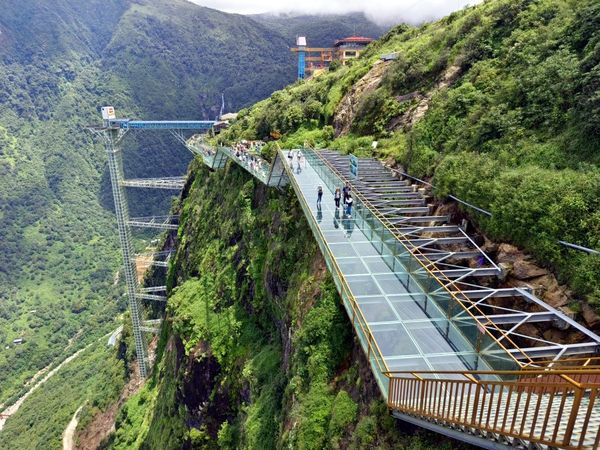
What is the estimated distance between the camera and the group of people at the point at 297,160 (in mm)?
22938

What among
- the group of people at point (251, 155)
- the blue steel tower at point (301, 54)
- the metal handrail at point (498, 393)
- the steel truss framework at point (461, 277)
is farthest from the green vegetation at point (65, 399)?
the blue steel tower at point (301, 54)

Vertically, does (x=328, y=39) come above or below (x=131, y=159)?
above

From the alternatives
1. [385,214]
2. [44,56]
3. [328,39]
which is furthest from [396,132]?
[44,56]

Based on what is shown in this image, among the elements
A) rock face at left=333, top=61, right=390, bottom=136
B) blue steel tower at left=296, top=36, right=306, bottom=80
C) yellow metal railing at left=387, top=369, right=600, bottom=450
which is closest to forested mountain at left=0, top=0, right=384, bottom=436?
rock face at left=333, top=61, right=390, bottom=136

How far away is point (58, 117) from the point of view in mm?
155375

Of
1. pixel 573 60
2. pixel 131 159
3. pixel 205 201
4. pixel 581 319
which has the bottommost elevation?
pixel 131 159

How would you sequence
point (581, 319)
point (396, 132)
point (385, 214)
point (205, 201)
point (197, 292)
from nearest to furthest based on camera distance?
point (581, 319), point (385, 214), point (396, 132), point (197, 292), point (205, 201)

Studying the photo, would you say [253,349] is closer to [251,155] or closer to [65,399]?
[251,155]

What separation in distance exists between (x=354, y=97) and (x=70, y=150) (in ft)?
466

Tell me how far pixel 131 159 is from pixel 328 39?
104 m

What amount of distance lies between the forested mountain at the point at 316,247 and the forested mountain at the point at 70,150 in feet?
123

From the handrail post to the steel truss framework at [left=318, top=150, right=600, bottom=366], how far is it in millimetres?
3160

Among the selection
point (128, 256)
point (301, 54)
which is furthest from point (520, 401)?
point (301, 54)

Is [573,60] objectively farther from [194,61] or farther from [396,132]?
[194,61]
